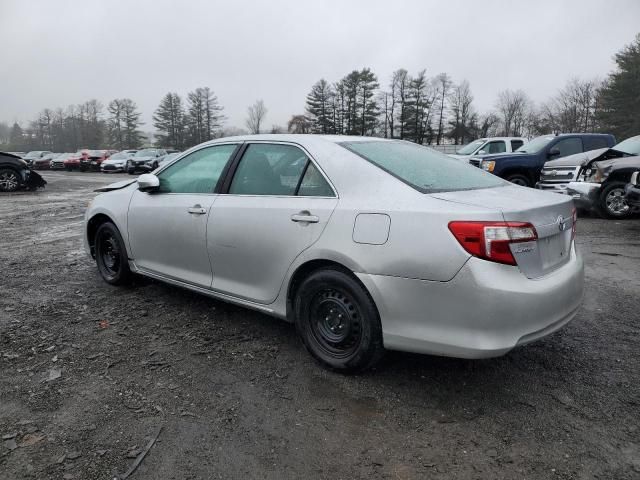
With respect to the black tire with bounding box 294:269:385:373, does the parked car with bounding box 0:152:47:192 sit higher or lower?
higher

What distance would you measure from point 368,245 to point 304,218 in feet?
1.70

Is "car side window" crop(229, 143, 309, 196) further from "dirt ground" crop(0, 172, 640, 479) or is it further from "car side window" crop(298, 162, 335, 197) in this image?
"dirt ground" crop(0, 172, 640, 479)

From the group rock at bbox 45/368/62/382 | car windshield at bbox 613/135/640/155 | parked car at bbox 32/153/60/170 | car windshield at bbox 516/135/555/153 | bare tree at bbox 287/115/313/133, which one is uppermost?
bare tree at bbox 287/115/313/133

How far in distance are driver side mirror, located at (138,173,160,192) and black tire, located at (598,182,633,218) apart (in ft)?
27.8

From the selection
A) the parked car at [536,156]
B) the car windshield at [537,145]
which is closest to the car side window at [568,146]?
the parked car at [536,156]

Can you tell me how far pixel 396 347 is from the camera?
269 cm

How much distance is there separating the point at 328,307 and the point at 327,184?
0.79m

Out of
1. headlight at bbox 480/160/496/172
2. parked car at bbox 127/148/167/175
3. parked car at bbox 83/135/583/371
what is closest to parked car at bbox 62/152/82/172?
parked car at bbox 127/148/167/175

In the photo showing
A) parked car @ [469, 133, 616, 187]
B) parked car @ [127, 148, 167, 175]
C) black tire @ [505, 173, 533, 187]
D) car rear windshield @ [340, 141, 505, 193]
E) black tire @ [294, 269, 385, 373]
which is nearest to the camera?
black tire @ [294, 269, 385, 373]

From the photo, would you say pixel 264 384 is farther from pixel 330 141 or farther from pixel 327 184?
pixel 330 141

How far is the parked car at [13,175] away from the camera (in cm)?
1619

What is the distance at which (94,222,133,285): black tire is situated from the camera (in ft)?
15.1

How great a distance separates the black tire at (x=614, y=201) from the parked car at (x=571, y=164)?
82cm

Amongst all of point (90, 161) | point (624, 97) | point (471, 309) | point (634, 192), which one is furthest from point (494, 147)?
point (624, 97)
